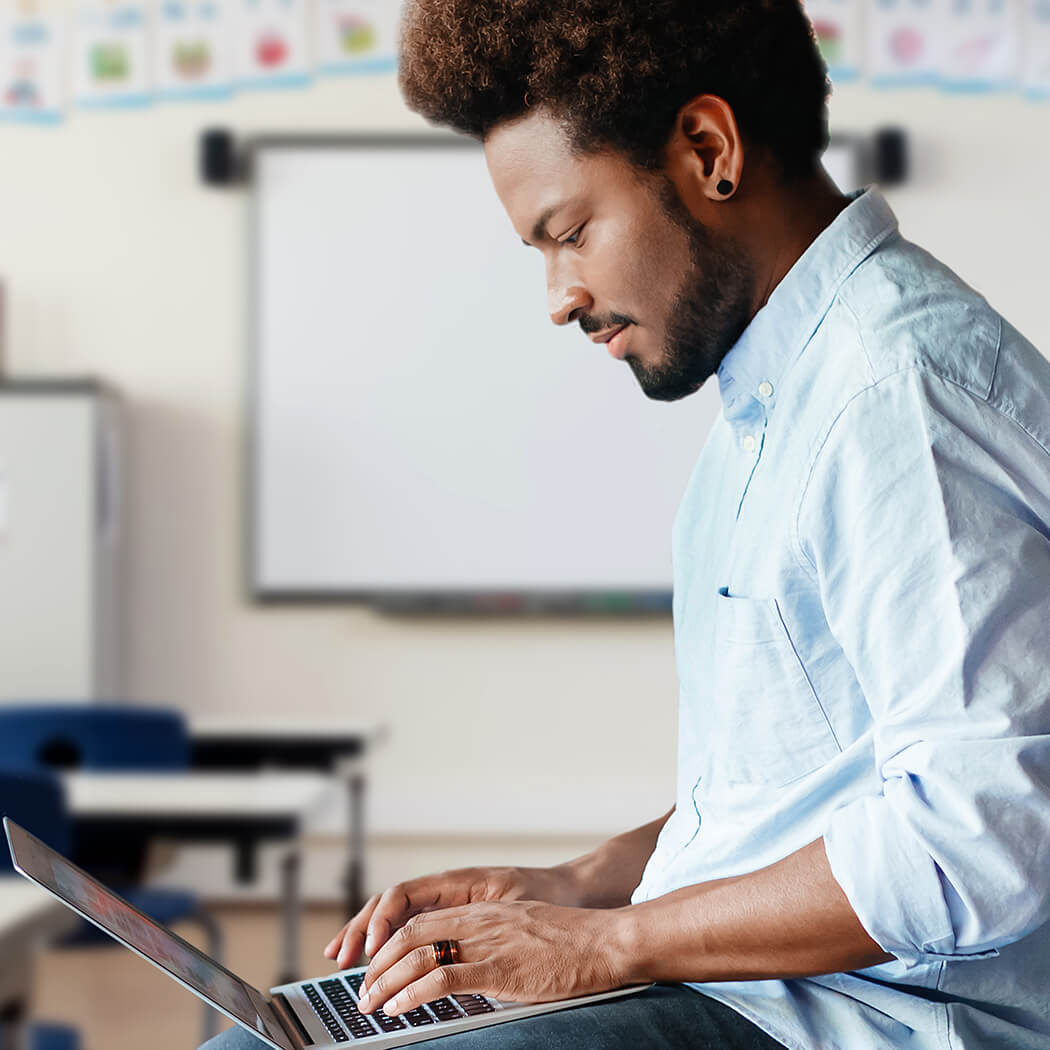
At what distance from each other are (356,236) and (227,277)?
0.44m

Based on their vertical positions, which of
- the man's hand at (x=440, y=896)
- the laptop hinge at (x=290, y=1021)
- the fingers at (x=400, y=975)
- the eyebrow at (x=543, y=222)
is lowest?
the laptop hinge at (x=290, y=1021)

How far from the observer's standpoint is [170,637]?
14.8ft

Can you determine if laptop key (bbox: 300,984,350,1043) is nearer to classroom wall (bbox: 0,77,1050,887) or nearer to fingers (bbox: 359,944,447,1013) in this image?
fingers (bbox: 359,944,447,1013)

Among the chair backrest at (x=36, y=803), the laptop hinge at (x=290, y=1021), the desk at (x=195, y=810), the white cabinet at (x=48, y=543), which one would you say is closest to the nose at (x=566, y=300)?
the laptop hinge at (x=290, y=1021)

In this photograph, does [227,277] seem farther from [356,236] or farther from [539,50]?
[539,50]

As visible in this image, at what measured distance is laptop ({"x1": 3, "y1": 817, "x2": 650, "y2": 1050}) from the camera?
A: 84 centimetres

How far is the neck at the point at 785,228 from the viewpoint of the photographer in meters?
0.98

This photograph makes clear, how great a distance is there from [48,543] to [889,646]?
3.67 m

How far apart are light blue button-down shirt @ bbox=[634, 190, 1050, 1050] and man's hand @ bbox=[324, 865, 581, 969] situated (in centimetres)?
13

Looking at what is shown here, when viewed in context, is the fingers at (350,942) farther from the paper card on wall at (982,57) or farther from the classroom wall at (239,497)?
the paper card on wall at (982,57)

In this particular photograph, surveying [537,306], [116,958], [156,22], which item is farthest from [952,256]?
[116,958]

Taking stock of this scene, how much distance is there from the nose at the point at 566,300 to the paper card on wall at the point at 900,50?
3863 millimetres

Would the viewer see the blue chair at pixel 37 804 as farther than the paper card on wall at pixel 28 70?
No

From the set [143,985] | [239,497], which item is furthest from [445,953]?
[239,497]
